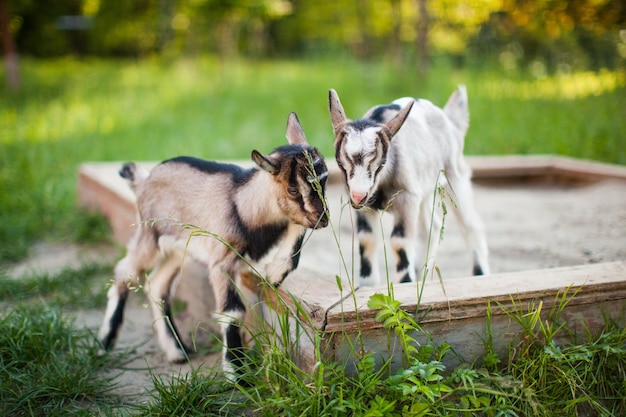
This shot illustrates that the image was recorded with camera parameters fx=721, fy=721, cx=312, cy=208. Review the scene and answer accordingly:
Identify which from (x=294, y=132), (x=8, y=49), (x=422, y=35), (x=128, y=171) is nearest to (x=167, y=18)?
(x=8, y=49)

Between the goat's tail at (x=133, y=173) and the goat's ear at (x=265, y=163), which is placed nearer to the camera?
the goat's ear at (x=265, y=163)

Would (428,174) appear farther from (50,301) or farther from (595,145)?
(595,145)

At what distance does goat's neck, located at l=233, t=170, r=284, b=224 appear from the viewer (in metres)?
2.92

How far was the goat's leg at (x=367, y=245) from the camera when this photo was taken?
3270mm

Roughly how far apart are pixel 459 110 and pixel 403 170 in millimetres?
830

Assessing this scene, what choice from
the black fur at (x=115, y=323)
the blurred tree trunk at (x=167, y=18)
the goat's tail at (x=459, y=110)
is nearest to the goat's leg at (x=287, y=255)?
the black fur at (x=115, y=323)

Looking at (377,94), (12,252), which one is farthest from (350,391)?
(377,94)

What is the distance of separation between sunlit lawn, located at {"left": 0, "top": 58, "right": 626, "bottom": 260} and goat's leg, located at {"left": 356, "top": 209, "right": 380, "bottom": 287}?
308cm

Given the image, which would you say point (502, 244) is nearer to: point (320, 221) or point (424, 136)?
point (424, 136)

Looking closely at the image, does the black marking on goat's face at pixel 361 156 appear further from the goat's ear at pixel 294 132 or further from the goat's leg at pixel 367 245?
the goat's leg at pixel 367 245

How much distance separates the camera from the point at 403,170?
308 cm

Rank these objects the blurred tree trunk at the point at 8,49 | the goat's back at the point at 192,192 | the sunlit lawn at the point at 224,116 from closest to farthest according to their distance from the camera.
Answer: the goat's back at the point at 192,192 → the sunlit lawn at the point at 224,116 → the blurred tree trunk at the point at 8,49

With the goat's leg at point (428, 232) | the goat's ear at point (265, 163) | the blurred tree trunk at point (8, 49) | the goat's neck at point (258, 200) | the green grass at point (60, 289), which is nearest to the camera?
the goat's ear at point (265, 163)

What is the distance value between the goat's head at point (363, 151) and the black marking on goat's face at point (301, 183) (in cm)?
11
